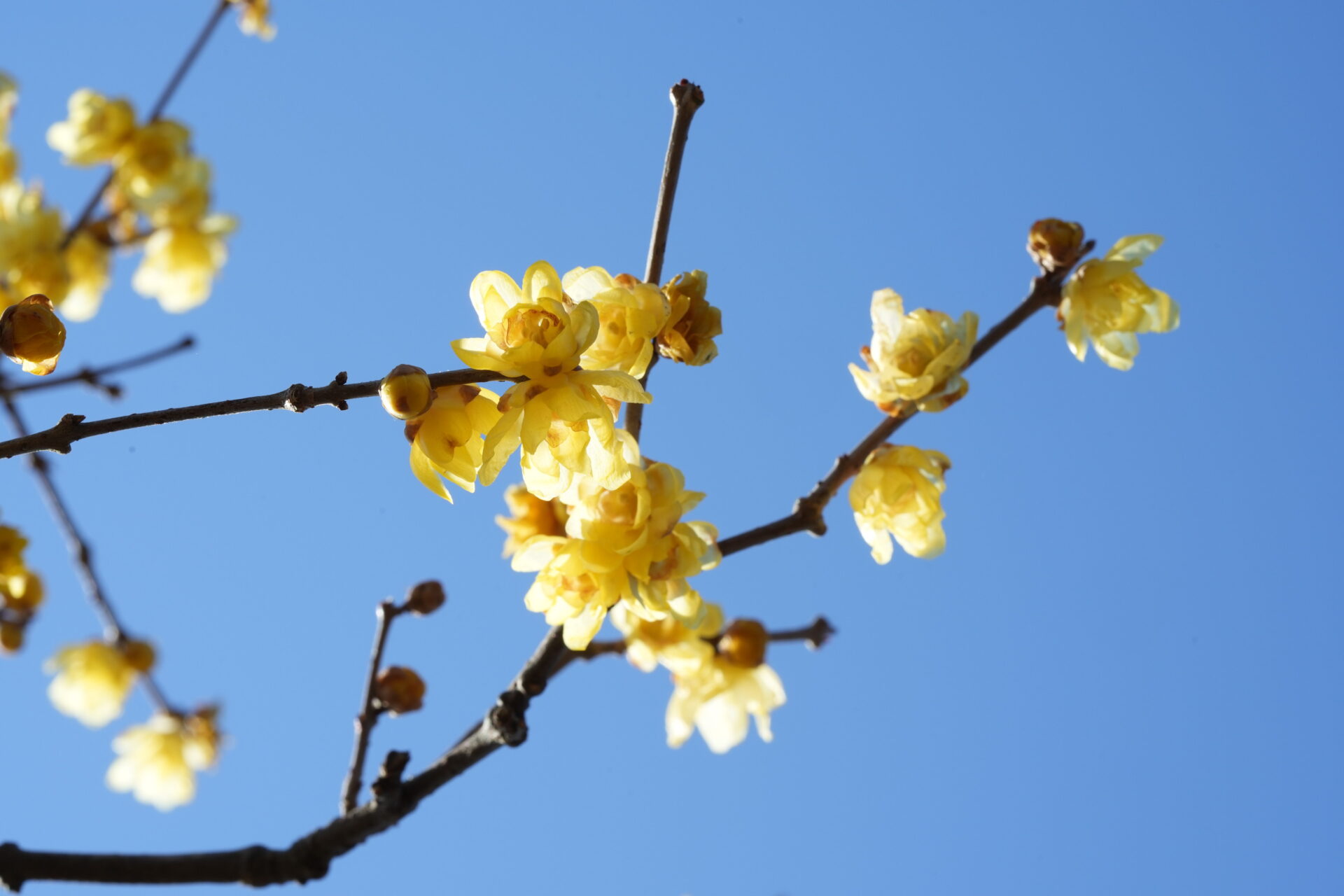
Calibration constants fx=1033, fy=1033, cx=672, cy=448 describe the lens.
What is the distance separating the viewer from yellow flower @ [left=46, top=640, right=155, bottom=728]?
344cm

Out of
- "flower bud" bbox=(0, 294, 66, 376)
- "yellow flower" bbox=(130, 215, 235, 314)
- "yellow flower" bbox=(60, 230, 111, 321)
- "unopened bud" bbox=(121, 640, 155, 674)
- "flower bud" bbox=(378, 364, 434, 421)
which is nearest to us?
"flower bud" bbox=(378, 364, 434, 421)

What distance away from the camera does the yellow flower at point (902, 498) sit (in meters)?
1.71

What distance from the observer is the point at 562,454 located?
1.34m

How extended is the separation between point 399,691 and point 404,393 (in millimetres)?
1086

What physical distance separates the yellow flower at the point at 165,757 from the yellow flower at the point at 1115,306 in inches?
129

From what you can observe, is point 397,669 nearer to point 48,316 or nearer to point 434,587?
point 434,587

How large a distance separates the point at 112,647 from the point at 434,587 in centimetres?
193

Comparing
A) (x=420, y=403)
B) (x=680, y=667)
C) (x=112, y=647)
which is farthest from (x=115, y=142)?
(x=420, y=403)

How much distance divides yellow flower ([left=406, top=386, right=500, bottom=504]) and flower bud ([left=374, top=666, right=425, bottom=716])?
846 mm

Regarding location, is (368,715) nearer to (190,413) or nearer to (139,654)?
(190,413)

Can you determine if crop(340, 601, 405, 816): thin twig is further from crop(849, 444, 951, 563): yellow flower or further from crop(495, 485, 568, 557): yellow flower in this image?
crop(849, 444, 951, 563): yellow flower

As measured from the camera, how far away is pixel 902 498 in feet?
5.62

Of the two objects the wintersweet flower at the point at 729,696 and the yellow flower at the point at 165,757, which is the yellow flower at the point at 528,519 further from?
the yellow flower at the point at 165,757

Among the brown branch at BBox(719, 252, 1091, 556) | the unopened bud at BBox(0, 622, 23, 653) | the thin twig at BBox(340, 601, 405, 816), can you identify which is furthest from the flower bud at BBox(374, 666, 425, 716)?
the unopened bud at BBox(0, 622, 23, 653)
